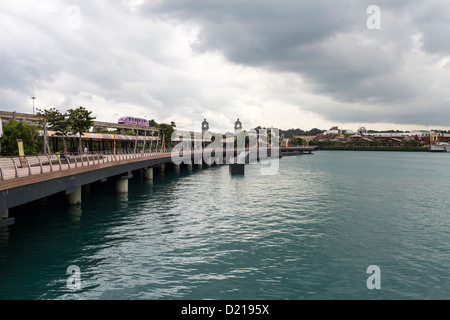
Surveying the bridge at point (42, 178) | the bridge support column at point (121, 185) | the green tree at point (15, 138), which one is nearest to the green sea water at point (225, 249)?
the bridge at point (42, 178)

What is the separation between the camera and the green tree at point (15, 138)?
53309 millimetres

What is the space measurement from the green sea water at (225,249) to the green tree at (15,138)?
66.9 feet

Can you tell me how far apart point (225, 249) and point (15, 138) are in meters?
47.9

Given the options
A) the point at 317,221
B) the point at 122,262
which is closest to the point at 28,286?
the point at 122,262

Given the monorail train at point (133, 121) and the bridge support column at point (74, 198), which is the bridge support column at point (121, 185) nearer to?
the bridge support column at point (74, 198)

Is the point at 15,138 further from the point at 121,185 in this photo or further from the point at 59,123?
the point at 121,185

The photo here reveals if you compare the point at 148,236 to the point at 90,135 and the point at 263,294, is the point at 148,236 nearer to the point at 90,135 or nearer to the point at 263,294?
the point at 263,294

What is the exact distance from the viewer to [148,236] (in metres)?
25.5

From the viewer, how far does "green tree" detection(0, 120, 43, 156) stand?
53309 mm

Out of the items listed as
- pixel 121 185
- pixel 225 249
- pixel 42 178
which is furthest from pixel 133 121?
pixel 225 249

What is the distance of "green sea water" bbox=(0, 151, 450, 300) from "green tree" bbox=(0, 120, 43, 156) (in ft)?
66.9

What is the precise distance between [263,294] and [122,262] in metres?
8.96

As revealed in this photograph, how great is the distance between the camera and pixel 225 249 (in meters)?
22.4

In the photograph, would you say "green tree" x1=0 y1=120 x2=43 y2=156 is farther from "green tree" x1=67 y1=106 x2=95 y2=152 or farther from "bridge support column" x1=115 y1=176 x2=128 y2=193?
"bridge support column" x1=115 y1=176 x2=128 y2=193
